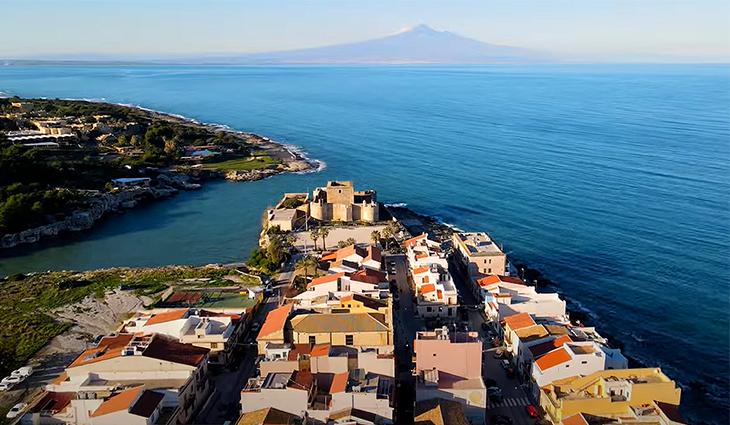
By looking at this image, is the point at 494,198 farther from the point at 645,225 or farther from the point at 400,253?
the point at 400,253

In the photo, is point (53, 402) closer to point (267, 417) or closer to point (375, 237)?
point (267, 417)

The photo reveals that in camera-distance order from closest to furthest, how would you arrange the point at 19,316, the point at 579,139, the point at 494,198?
the point at 19,316
the point at 494,198
the point at 579,139

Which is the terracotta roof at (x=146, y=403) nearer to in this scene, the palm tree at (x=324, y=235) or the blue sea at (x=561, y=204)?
the palm tree at (x=324, y=235)

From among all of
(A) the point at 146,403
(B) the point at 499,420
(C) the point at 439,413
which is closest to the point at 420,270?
(B) the point at 499,420

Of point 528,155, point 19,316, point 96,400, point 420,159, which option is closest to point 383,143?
point 420,159

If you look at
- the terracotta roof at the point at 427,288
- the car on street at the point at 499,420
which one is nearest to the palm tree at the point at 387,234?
the terracotta roof at the point at 427,288

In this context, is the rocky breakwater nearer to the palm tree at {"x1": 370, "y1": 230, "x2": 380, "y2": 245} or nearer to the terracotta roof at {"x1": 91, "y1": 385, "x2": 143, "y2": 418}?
the palm tree at {"x1": 370, "y1": 230, "x2": 380, "y2": 245}
